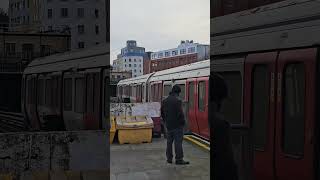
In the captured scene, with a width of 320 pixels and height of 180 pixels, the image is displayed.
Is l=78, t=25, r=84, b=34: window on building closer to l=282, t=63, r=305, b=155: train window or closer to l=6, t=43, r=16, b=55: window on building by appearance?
l=6, t=43, r=16, b=55: window on building

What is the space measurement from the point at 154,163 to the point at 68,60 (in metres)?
0.73

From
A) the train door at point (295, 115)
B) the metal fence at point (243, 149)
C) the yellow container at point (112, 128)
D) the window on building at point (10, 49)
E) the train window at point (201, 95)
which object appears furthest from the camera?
the yellow container at point (112, 128)

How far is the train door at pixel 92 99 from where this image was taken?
7.02 feet

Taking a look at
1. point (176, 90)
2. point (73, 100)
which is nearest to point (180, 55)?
point (176, 90)

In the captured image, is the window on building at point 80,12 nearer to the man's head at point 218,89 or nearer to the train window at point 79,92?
the train window at point 79,92

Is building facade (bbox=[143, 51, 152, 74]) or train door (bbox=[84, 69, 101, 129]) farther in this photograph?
train door (bbox=[84, 69, 101, 129])

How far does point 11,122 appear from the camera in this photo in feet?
7.20

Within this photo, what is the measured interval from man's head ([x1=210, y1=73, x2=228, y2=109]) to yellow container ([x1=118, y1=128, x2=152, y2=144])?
0.37 meters

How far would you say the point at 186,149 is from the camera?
76.7 inches

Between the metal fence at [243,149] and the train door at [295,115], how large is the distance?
0.57ft

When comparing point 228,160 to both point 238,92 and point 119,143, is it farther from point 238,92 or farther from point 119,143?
point 119,143

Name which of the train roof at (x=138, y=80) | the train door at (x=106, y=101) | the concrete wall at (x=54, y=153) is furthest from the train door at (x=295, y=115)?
the concrete wall at (x=54, y=153)

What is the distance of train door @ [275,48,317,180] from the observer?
4.52 ft

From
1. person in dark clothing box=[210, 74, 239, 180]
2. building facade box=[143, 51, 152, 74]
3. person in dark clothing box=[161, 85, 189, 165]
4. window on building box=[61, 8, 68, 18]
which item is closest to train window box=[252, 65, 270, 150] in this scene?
person in dark clothing box=[210, 74, 239, 180]
